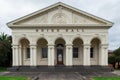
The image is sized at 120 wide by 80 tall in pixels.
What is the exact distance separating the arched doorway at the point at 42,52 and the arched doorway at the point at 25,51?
5.50 ft

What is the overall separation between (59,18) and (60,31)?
6.38ft

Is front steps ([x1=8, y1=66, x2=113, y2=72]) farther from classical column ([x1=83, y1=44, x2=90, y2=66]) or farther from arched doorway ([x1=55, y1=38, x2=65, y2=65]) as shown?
arched doorway ([x1=55, y1=38, x2=65, y2=65])

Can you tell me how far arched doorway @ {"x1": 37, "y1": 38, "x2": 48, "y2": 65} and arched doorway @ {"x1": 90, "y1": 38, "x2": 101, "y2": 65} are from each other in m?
7.17

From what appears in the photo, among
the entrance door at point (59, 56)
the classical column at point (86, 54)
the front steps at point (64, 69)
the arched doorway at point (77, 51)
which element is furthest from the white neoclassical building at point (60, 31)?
the entrance door at point (59, 56)

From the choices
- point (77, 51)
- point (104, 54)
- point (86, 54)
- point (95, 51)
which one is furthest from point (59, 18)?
point (104, 54)

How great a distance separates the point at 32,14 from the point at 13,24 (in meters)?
3.15

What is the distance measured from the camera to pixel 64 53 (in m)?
26.7

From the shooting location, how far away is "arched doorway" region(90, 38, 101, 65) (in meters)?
26.5

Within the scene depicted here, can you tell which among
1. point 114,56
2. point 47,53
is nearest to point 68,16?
point 47,53

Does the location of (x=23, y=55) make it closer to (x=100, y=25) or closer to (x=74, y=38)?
(x=74, y=38)

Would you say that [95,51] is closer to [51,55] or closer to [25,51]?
[51,55]

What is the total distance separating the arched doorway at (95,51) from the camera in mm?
26500

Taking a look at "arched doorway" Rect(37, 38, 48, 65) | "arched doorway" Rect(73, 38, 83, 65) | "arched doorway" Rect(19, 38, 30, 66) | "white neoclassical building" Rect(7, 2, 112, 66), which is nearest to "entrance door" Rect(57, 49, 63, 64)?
"white neoclassical building" Rect(7, 2, 112, 66)

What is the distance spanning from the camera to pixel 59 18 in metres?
25.1
